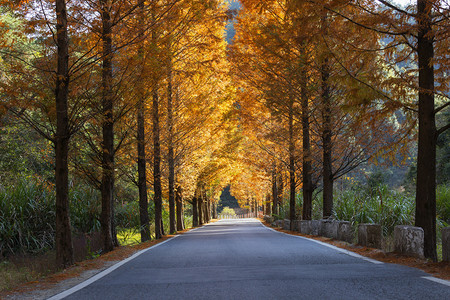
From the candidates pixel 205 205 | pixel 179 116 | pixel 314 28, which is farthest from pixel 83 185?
pixel 205 205

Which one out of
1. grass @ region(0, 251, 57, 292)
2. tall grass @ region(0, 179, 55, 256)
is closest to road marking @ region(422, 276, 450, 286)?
grass @ region(0, 251, 57, 292)

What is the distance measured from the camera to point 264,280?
6105mm

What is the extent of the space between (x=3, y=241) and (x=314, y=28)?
33.1 feet

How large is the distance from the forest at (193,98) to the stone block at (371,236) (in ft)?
5.12

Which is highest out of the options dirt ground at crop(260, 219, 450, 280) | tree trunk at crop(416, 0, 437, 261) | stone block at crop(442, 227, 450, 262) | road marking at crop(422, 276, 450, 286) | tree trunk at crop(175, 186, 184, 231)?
tree trunk at crop(416, 0, 437, 261)

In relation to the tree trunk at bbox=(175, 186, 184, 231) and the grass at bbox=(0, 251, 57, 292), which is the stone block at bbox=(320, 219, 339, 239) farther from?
the tree trunk at bbox=(175, 186, 184, 231)

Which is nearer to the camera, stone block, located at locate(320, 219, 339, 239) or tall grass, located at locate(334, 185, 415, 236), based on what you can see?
stone block, located at locate(320, 219, 339, 239)

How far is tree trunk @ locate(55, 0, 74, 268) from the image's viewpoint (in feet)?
30.0

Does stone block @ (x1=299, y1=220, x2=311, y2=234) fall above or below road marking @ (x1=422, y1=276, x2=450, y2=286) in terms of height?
below

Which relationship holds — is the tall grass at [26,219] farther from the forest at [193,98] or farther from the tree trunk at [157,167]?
the tree trunk at [157,167]

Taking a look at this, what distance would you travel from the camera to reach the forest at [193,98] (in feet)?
29.4

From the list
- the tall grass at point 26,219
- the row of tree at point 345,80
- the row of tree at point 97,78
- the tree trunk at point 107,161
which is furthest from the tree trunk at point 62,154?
the row of tree at point 345,80

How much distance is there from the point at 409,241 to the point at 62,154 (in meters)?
6.81

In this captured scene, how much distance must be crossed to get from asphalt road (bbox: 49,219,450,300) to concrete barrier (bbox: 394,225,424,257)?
950 millimetres
